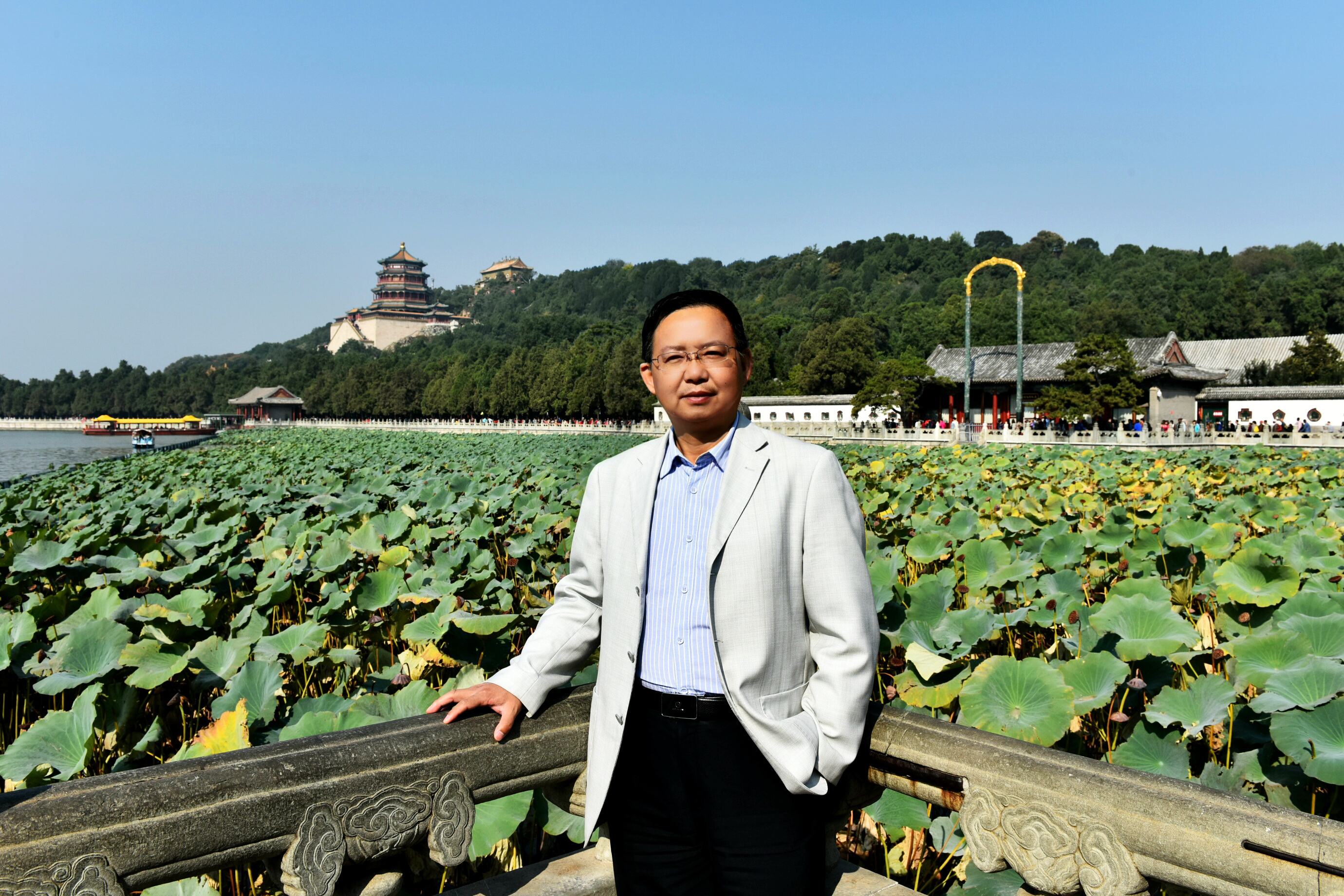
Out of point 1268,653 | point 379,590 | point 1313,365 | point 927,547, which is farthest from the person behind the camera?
point 1313,365

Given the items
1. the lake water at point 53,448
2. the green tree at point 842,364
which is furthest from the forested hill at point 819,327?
the lake water at point 53,448

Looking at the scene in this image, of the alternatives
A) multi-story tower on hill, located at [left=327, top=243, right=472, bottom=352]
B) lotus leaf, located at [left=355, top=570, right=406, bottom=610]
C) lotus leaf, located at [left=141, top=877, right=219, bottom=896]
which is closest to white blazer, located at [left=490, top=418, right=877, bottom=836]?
lotus leaf, located at [left=141, top=877, right=219, bottom=896]

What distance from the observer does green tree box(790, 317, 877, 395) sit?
4300 centimetres

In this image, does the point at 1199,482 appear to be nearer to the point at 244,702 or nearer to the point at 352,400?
the point at 244,702

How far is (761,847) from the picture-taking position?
1.48 m

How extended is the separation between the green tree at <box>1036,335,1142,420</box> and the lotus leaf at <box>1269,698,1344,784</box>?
30224 millimetres

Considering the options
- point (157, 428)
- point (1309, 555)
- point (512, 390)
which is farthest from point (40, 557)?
point (157, 428)

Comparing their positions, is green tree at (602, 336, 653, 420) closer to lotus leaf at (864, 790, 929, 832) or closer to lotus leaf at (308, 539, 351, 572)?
lotus leaf at (308, 539, 351, 572)

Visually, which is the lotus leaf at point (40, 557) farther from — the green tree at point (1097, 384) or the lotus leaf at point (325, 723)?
the green tree at point (1097, 384)

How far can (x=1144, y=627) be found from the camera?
268 cm

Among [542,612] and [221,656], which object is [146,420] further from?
[221,656]

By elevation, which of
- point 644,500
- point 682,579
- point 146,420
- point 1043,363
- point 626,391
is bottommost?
point 682,579

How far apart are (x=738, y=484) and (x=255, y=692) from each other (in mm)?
1728

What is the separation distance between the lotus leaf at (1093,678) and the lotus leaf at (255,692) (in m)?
2.17
